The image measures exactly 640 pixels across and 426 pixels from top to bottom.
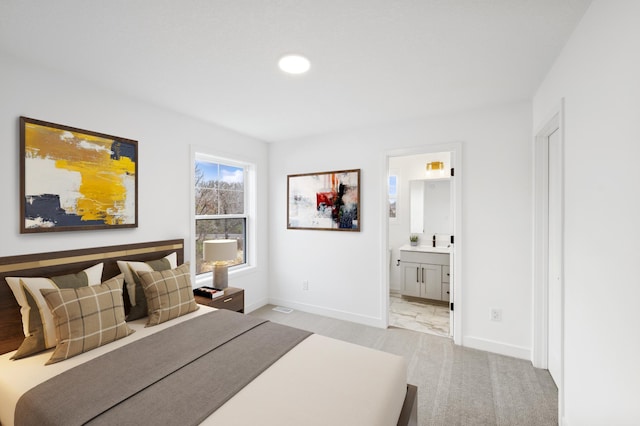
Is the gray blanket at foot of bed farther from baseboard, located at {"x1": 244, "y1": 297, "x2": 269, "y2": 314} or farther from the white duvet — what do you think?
baseboard, located at {"x1": 244, "y1": 297, "x2": 269, "y2": 314}

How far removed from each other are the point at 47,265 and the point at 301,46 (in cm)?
235

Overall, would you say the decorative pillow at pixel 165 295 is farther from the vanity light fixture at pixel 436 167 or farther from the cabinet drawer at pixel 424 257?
the vanity light fixture at pixel 436 167

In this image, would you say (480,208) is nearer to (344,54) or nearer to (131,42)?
(344,54)

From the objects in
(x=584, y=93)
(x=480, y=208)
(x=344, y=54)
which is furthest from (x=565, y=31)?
(x=480, y=208)

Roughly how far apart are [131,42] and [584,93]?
2.66 m

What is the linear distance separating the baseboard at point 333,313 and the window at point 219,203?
0.88m

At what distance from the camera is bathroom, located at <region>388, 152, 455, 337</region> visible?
13.9 feet

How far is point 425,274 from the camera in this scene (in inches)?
171

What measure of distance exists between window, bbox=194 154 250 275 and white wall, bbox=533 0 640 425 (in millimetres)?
3444

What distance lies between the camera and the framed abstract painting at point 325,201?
371 cm

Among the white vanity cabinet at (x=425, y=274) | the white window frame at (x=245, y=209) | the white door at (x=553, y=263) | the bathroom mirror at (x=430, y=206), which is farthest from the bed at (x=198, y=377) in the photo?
the bathroom mirror at (x=430, y=206)

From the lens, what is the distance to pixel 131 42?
179 cm

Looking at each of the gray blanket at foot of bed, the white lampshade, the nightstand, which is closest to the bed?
the gray blanket at foot of bed

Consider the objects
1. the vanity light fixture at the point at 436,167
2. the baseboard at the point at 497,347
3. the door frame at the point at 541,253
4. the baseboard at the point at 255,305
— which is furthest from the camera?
the vanity light fixture at the point at 436,167
